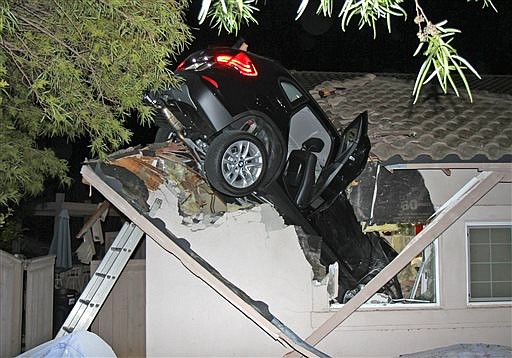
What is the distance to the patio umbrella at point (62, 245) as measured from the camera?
11.7m

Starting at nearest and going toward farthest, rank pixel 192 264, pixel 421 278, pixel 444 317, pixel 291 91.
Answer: pixel 192 264 < pixel 291 91 < pixel 444 317 < pixel 421 278

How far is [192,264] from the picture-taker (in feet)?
20.5

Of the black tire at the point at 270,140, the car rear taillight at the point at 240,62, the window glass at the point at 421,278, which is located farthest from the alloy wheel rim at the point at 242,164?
the window glass at the point at 421,278

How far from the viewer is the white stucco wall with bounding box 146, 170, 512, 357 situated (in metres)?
7.35

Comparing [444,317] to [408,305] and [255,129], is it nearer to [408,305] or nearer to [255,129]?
[408,305]

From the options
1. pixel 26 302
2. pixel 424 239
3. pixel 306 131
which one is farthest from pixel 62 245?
pixel 424 239

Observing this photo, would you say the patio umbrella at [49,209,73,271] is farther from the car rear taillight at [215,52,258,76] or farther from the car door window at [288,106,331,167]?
the car rear taillight at [215,52,258,76]

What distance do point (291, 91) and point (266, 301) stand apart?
2619 millimetres

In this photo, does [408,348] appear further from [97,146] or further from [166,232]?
[97,146]

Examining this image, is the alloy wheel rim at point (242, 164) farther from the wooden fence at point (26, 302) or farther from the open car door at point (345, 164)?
the wooden fence at point (26, 302)

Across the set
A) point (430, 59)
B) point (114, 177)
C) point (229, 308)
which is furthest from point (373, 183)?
point (430, 59)

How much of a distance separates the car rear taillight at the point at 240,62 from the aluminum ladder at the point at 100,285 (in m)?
1.97

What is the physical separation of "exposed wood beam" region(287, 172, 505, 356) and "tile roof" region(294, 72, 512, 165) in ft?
0.90

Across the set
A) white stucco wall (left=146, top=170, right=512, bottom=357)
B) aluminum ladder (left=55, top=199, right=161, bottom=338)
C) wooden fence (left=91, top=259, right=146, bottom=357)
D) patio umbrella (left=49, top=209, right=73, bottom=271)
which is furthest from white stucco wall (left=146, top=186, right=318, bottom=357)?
patio umbrella (left=49, top=209, right=73, bottom=271)
